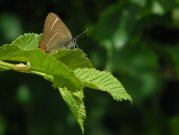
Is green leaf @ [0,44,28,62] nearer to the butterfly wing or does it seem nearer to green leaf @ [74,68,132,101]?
green leaf @ [74,68,132,101]

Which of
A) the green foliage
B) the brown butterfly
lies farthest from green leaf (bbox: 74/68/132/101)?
the brown butterfly

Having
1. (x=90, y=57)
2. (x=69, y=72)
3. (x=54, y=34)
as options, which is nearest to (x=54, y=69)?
(x=69, y=72)

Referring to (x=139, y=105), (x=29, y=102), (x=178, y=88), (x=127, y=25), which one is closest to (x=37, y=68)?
(x=127, y=25)

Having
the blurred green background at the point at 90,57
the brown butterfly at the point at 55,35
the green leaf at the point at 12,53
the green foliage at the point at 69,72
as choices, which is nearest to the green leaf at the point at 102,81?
the green foliage at the point at 69,72

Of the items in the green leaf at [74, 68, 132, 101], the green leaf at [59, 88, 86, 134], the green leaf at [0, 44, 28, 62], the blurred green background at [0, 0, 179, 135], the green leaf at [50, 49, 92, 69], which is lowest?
the blurred green background at [0, 0, 179, 135]

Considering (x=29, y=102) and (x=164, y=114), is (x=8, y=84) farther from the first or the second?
(x=164, y=114)

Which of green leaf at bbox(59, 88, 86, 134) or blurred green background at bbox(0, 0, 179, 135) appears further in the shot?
blurred green background at bbox(0, 0, 179, 135)
